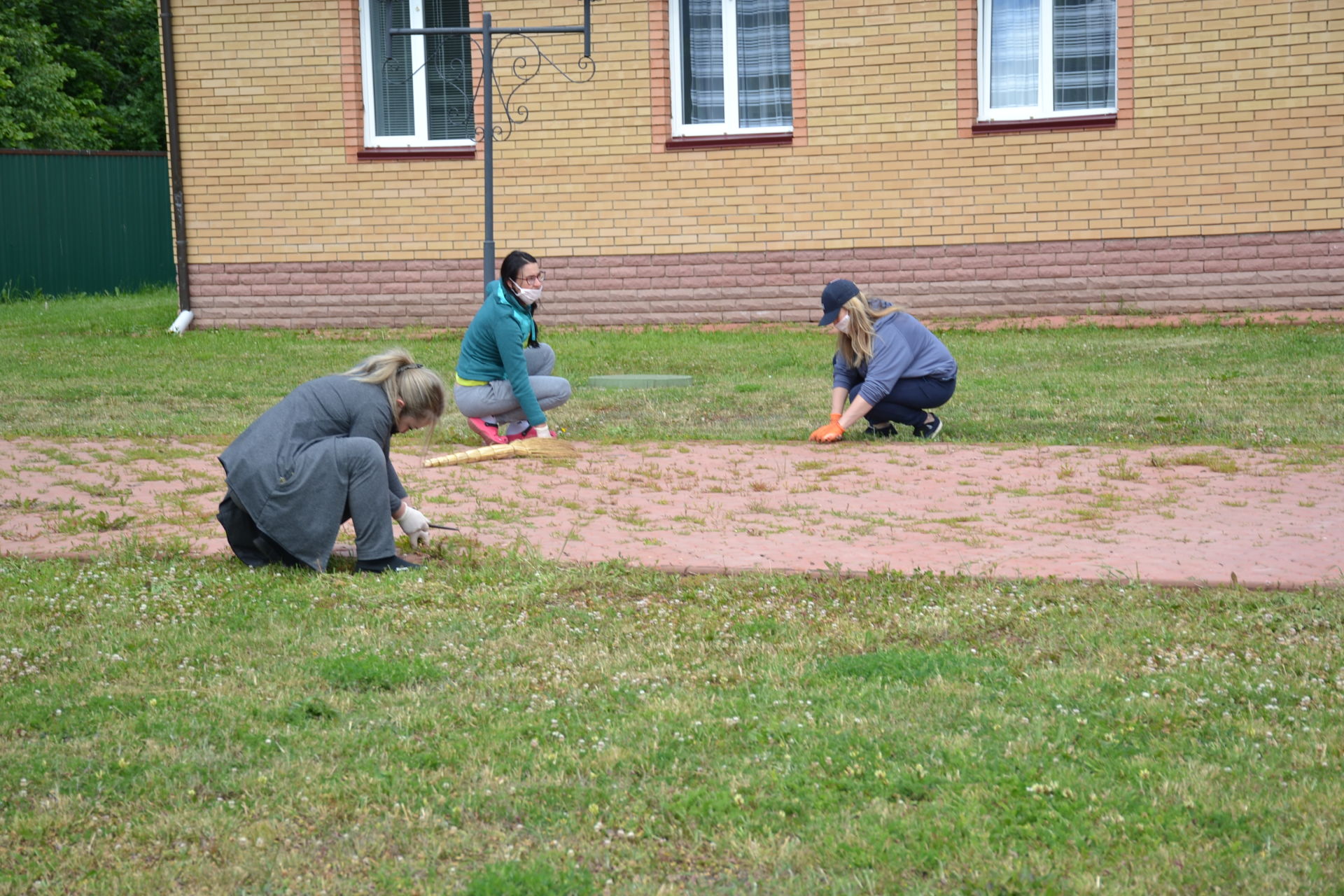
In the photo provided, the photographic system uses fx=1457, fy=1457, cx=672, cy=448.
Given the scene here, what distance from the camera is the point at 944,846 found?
317 centimetres

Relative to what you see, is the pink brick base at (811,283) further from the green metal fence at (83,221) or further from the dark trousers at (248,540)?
the dark trousers at (248,540)

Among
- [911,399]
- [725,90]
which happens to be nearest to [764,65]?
[725,90]

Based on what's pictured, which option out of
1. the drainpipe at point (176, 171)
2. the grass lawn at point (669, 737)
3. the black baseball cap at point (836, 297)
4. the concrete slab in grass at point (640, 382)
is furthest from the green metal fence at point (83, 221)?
the grass lawn at point (669, 737)

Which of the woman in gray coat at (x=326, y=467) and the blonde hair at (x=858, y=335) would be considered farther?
the blonde hair at (x=858, y=335)

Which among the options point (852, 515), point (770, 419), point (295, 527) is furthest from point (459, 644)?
point (770, 419)

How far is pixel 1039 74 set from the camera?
1477 cm

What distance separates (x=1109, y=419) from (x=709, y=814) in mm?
6455

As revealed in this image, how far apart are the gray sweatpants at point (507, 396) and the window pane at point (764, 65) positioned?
708 cm

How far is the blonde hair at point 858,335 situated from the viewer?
8602mm

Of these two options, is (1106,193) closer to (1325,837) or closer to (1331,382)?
(1331,382)

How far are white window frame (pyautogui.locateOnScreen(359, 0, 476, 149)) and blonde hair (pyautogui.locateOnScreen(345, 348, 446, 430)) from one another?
34.1 ft

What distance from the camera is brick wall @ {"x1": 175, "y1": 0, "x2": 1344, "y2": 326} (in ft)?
46.5

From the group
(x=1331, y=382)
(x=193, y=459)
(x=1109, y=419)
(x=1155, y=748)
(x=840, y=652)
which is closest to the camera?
(x=1155, y=748)

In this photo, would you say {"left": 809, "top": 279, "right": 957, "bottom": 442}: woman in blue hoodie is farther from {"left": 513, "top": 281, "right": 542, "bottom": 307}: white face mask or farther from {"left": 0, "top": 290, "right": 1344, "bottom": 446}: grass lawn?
{"left": 513, "top": 281, "right": 542, "bottom": 307}: white face mask
